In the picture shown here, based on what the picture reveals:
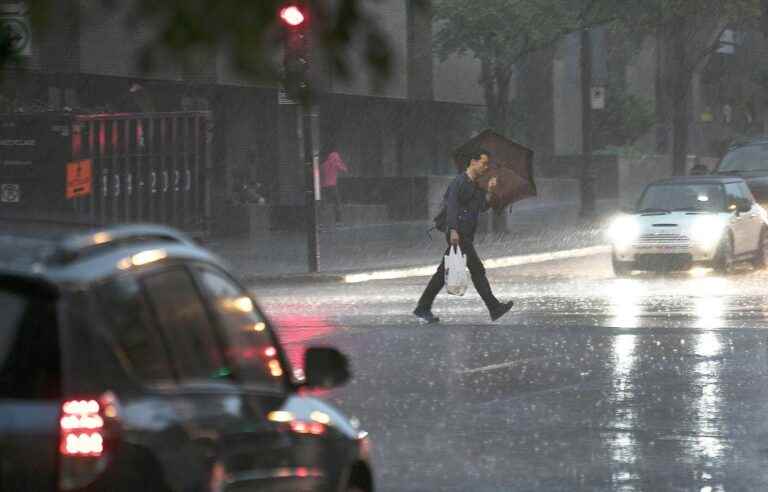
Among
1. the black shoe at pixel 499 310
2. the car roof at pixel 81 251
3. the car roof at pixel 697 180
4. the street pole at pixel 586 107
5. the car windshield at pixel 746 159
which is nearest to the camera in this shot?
the car roof at pixel 81 251

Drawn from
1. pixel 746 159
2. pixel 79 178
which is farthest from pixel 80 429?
pixel 746 159

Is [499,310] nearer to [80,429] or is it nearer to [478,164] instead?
[478,164]

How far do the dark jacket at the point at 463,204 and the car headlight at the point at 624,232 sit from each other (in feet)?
26.7

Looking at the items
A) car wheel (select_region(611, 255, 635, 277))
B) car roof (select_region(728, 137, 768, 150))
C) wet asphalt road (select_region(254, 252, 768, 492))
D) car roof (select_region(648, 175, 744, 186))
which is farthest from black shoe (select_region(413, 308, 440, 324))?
car roof (select_region(728, 137, 768, 150))

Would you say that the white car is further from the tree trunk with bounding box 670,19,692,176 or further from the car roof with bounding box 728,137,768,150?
the tree trunk with bounding box 670,19,692,176

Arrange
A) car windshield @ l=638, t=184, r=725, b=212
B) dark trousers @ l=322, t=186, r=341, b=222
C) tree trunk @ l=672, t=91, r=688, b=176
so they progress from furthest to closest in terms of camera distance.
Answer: tree trunk @ l=672, t=91, r=688, b=176, dark trousers @ l=322, t=186, r=341, b=222, car windshield @ l=638, t=184, r=725, b=212

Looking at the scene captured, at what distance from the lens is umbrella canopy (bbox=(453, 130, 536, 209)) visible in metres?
29.2

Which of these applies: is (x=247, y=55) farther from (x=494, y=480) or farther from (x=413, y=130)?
(x=413, y=130)

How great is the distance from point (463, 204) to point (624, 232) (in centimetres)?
843

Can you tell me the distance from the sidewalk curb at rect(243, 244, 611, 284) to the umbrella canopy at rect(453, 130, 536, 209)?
5.23 ft

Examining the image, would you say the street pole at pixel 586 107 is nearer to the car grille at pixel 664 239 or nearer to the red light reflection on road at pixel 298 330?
the car grille at pixel 664 239

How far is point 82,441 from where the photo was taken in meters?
4.27

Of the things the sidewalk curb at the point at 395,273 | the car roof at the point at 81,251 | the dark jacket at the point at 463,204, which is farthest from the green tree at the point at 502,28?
the car roof at the point at 81,251

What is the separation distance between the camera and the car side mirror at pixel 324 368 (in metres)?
5.89
